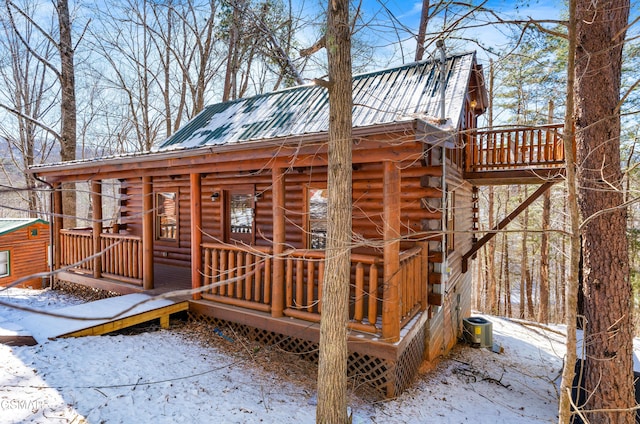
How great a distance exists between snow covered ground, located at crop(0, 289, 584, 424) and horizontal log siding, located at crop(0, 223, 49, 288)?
1032 centimetres

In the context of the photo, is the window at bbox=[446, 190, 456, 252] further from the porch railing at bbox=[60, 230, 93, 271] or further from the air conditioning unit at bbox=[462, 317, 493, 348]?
the porch railing at bbox=[60, 230, 93, 271]

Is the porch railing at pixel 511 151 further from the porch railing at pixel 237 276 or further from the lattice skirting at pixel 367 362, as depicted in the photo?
the porch railing at pixel 237 276

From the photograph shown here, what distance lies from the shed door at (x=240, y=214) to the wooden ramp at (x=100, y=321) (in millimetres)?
2423

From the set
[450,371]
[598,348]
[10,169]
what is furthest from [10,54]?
[598,348]

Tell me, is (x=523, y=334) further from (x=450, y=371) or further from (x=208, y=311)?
(x=208, y=311)

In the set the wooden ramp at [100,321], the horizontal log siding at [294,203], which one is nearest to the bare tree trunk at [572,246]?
the horizontal log siding at [294,203]

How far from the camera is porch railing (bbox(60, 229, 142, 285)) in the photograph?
674cm

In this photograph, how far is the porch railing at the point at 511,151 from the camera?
25.2ft

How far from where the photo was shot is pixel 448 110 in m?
6.49

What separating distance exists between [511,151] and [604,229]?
4118 mm

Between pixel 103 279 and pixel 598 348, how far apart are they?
28.1ft

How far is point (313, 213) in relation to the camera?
6.95m
